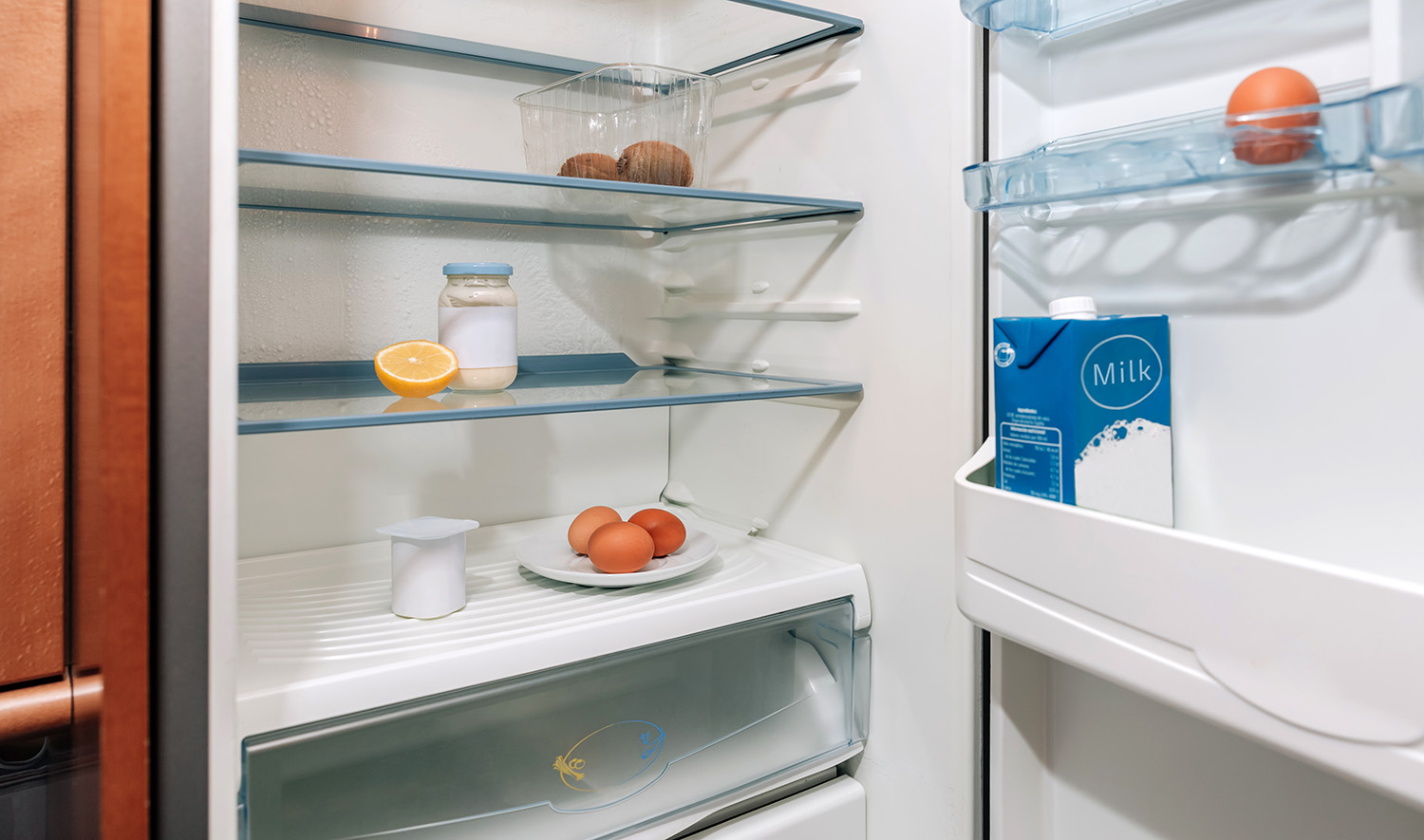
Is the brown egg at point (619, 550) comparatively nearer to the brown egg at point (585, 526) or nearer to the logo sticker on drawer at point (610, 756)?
the brown egg at point (585, 526)

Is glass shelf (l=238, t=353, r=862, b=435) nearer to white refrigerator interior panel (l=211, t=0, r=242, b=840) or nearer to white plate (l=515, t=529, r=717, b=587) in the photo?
white refrigerator interior panel (l=211, t=0, r=242, b=840)

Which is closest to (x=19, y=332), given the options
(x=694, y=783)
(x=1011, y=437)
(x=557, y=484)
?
(x=557, y=484)

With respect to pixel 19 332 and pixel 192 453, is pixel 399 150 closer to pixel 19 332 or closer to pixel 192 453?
pixel 19 332

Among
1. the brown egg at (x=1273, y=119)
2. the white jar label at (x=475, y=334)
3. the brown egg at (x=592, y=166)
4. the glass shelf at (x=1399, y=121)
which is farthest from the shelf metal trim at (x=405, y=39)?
the glass shelf at (x=1399, y=121)

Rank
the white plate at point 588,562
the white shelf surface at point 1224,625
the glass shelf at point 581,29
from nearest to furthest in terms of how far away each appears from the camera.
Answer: the white shelf surface at point 1224,625 → the white plate at point 588,562 → the glass shelf at point 581,29

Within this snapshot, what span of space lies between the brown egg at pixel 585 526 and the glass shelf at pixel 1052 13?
2.37ft

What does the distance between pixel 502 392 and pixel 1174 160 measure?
0.73 meters

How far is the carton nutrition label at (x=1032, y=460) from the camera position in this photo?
2.45 feet

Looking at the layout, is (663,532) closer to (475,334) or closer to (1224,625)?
(475,334)

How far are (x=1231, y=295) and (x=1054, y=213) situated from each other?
202 millimetres

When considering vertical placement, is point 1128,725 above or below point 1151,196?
below

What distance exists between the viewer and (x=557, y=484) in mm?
1396

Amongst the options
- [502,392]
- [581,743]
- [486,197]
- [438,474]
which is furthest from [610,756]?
[486,197]

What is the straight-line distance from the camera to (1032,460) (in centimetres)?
77
